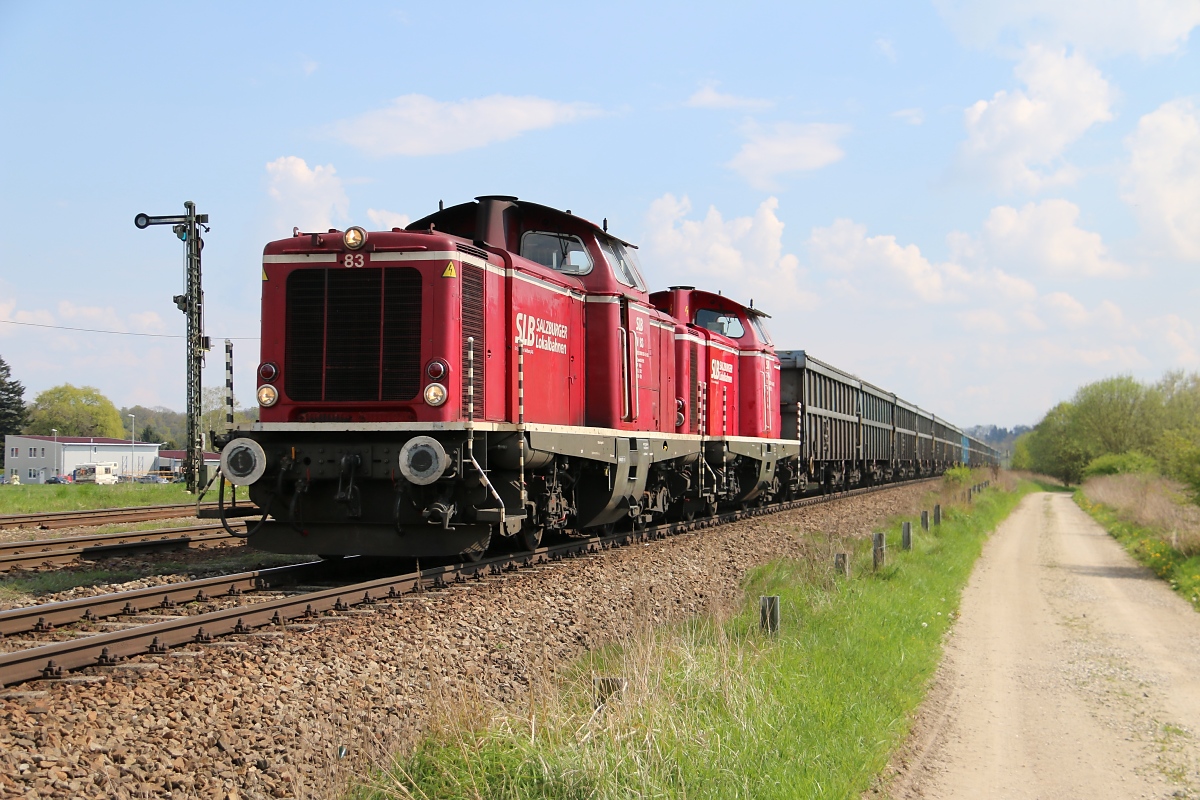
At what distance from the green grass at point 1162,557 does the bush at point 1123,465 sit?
19994 millimetres

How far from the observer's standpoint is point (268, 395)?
9.32 meters

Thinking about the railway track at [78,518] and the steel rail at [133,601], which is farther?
the railway track at [78,518]

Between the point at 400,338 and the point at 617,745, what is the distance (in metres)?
5.30

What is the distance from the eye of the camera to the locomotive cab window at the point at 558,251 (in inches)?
451

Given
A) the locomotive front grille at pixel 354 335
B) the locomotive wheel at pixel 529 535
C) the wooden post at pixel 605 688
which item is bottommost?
the wooden post at pixel 605 688

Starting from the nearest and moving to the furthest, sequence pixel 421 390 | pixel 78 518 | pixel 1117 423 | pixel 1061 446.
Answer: pixel 421 390 < pixel 78 518 < pixel 1117 423 < pixel 1061 446

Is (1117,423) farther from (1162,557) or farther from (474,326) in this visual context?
(474,326)

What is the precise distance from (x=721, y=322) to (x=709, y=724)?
14.6 m

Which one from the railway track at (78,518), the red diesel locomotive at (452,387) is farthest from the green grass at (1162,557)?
the railway track at (78,518)

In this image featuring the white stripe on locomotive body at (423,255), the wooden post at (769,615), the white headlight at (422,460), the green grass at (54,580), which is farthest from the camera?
the white stripe on locomotive body at (423,255)

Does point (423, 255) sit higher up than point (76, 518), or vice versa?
point (423, 255)

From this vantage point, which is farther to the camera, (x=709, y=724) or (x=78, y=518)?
(x=78, y=518)

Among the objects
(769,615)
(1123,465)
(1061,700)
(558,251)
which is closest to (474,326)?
(558,251)

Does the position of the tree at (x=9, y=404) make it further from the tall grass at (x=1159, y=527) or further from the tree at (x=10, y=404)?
the tall grass at (x=1159, y=527)
